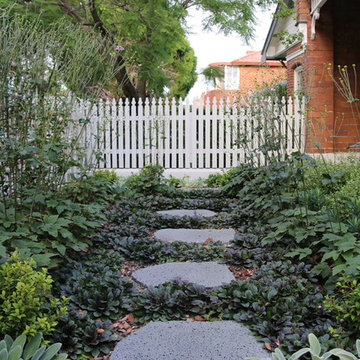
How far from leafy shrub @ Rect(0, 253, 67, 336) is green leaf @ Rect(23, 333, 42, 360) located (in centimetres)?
3

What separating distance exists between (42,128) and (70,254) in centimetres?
114

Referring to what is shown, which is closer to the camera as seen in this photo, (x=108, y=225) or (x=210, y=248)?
(x=210, y=248)

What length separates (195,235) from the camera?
4410 mm

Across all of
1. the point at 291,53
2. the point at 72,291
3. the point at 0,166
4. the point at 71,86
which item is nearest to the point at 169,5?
the point at 291,53

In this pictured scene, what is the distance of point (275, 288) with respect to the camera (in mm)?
2660

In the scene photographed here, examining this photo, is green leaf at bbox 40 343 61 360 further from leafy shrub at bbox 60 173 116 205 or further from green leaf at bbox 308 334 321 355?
leafy shrub at bbox 60 173 116 205

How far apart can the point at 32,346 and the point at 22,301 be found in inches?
8.4

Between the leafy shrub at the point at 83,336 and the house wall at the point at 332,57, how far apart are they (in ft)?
22.8

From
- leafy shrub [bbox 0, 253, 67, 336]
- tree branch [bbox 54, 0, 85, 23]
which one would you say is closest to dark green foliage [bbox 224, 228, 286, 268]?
leafy shrub [bbox 0, 253, 67, 336]

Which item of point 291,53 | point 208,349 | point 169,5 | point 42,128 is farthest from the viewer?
point 291,53

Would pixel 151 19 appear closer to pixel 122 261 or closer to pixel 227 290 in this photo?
A: pixel 122 261

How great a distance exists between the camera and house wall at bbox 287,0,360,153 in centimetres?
877

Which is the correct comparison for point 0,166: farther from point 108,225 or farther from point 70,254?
point 108,225

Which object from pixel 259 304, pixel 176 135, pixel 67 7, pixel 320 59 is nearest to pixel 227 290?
pixel 259 304
